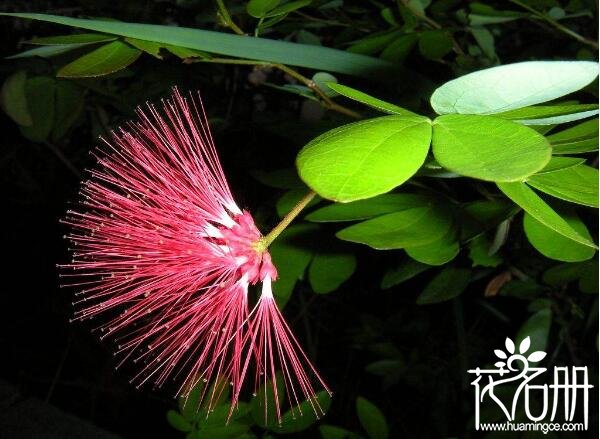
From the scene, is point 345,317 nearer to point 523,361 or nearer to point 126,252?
point 523,361

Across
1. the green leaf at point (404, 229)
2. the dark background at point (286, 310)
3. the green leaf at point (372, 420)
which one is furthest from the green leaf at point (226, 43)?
the green leaf at point (372, 420)

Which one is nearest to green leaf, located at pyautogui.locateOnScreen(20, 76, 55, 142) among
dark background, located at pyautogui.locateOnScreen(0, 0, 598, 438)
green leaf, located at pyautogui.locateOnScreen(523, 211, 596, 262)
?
dark background, located at pyautogui.locateOnScreen(0, 0, 598, 438)

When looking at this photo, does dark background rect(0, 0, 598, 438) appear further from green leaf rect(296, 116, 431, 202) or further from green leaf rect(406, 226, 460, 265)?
green leaf rect(296, 116, 431, 202)

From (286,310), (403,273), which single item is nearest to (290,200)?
(403,273)

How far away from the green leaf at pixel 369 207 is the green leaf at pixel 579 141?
22cm

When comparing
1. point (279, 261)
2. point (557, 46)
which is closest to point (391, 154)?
point (279, 261)

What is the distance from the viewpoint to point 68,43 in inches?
21.1

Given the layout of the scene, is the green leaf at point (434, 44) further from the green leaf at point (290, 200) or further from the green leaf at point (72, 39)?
the green leaf at point (72, 39)

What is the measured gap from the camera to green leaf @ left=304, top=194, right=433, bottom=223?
2.11 ft

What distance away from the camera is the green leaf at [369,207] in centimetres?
64

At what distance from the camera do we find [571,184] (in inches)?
16.5

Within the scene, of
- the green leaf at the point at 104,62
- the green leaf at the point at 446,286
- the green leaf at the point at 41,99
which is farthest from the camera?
the green leaf at the point at 41,99

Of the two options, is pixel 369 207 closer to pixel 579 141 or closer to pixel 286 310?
pixel 579 141

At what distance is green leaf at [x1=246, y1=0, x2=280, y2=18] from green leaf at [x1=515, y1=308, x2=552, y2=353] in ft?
1.96
